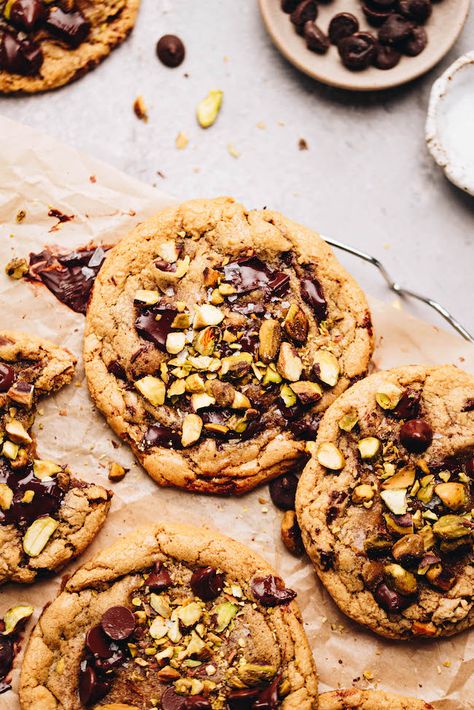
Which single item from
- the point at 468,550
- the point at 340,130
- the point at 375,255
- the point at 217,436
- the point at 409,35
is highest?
the point at 409,35

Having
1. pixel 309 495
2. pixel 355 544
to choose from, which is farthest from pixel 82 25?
pixel 355 544

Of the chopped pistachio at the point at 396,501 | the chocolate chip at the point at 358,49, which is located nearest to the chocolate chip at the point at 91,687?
the chopped pistachio at the point at 396,501

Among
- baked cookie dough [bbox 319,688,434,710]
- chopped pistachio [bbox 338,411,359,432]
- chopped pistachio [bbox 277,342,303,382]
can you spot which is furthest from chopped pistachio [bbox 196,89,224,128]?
baked cookie dough [bbox 319,688,434,710]

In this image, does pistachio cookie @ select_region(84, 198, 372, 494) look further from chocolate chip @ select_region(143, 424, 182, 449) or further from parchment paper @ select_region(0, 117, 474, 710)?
parchment paper @ select_region(0, 117, 474, 710)

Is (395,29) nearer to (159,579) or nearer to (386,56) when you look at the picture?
(386,56)

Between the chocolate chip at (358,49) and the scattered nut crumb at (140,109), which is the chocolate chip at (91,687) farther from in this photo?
the chocolate chip at (358,49)

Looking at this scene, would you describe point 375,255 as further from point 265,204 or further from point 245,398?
point 245,398

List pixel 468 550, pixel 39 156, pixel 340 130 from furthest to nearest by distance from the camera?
pixel 340 130 < pixel 39 156 < pixel 468 550
